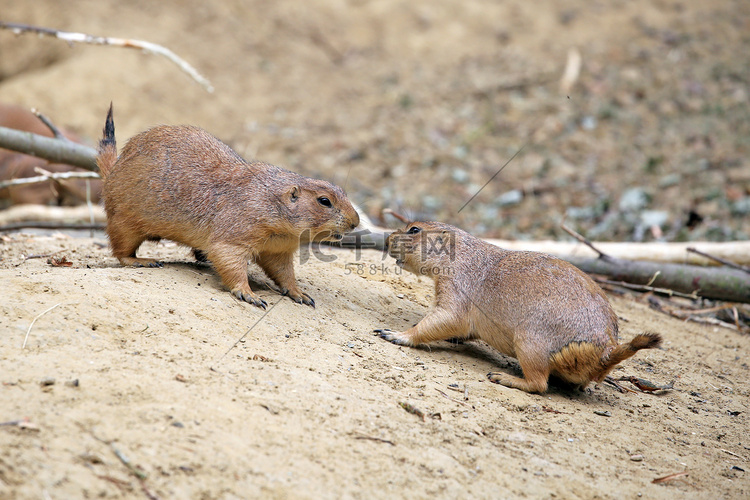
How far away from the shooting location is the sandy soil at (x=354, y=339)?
123 inches

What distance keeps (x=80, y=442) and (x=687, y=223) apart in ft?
30.8

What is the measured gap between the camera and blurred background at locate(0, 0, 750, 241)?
36.0ft

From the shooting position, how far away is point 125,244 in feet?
17.7

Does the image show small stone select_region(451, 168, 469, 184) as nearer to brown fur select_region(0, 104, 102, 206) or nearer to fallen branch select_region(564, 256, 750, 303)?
fallen branch select_region(564, 256, 750, 303)

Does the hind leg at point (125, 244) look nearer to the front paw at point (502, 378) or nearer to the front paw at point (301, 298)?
the front paw at point (301, 298)

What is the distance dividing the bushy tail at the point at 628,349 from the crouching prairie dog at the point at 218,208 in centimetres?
225

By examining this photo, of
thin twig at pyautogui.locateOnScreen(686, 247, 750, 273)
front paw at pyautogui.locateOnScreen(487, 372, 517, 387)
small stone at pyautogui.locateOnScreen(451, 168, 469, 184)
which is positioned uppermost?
small stone at pyautogui.locateOnScreen(451, 168, 469, 184)

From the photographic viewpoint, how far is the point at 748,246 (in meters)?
7.61

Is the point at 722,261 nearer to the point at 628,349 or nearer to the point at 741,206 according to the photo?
the point at 628,349

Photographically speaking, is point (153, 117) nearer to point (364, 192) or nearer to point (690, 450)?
point (364, 192)

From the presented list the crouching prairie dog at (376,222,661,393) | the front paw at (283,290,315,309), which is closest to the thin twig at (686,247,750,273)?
the crouching prairie dog at (376,222,661,393)

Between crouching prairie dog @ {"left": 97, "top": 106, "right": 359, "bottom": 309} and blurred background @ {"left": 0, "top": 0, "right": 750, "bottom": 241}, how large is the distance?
490 cm

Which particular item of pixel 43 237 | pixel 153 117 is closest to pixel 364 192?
pixel 153 117

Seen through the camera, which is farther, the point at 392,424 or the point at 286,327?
the point at 286,327
